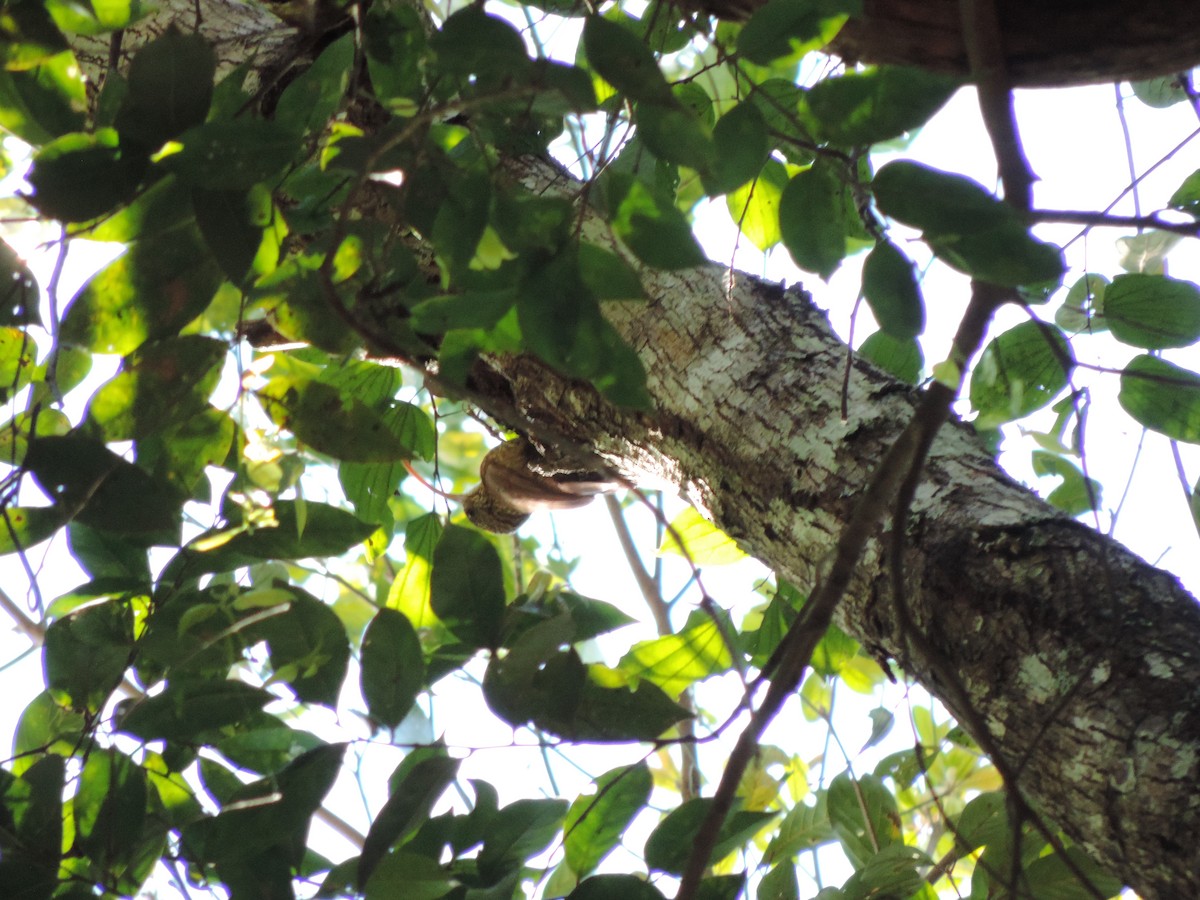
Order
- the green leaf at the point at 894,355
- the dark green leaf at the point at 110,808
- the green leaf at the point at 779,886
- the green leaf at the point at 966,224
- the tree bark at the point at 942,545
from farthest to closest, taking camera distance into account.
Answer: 1. the green leaf at the point at 894,355
2. the green leaf at the point at 779,886
3. the dark green leaf at the point at 110,808
4. the tree bark at the point at 942,545
5. the green leaf at the point at 966,224

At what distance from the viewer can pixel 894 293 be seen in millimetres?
535

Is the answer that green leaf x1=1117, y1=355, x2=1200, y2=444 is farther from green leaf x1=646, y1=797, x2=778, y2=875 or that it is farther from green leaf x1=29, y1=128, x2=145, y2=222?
green leaf x1=29, y1=128, x2=145, y2=222

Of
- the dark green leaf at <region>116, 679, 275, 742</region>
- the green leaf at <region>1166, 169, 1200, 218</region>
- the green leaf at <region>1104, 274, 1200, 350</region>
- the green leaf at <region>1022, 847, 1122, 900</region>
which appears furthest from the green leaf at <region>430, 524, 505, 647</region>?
the green leaf at <region>1166, 169, 1200, 218</region>

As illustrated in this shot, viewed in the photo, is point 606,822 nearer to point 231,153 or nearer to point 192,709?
point 192,709

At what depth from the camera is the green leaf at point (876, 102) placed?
1.62 feet

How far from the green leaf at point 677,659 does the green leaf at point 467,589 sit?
0.32 metres

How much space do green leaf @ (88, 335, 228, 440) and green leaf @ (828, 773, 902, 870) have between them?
674 mm

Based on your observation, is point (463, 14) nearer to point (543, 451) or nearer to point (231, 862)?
point (231, 862)

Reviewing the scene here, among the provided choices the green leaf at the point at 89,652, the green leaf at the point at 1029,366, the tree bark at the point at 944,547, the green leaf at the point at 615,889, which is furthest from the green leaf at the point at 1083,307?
the green leaf at the point at 89,652

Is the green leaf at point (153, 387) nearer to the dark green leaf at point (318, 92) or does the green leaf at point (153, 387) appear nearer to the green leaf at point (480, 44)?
the dark green leaf at point (318, 92)

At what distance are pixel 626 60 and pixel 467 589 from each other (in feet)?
1.16

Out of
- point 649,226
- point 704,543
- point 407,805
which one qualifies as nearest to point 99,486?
point 407,805

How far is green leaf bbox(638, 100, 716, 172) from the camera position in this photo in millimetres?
519

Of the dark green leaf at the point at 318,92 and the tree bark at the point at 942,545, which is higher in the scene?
the dark green leaf at the point at 318,92
